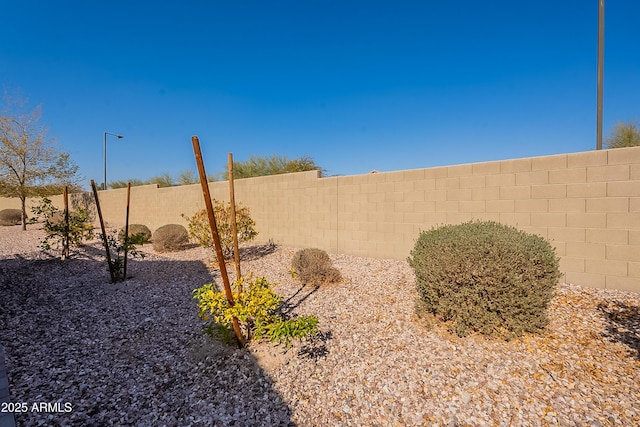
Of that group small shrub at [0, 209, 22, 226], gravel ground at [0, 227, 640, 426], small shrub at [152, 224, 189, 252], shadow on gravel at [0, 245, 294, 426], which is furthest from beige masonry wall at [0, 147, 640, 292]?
small shrub at [0, 209, 22, 226]

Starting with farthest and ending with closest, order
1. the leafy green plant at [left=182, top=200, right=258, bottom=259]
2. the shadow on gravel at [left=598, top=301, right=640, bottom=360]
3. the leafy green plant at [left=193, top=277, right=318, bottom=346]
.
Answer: the leafy green plant at [left=182, top=200, right=258, bottom=259] < the shadow on gravel at [left=598, top=301, right=640, bottom=360] < the leafy green plant at [left=193, top=277, right=318, bottom=346]

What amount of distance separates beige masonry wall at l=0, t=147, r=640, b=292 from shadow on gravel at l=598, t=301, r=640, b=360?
3.40 ft

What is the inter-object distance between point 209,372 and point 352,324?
5.94 feet

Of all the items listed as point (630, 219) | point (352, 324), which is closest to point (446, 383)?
point (352, 324)

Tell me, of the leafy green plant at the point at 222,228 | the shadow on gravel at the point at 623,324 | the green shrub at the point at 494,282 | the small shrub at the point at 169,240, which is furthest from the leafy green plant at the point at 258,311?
the small shrub at the point at 169,240

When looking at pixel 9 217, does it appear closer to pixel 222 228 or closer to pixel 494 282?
pixel 222 228

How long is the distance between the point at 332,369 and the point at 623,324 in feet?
11.7

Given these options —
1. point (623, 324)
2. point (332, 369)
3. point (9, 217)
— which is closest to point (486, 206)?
point (623, 324)

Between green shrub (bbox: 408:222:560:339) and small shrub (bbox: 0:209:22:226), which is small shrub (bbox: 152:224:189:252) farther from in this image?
small shrub (bbox: 0:209:22:226)

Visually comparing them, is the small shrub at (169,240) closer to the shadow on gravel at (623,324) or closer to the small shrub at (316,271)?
the small shrub at (316,271)

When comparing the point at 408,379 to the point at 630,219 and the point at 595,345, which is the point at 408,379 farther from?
the point at 630,219

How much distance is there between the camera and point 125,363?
324cm

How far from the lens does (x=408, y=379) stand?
2801mm

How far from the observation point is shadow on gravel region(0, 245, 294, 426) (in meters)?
2.48
